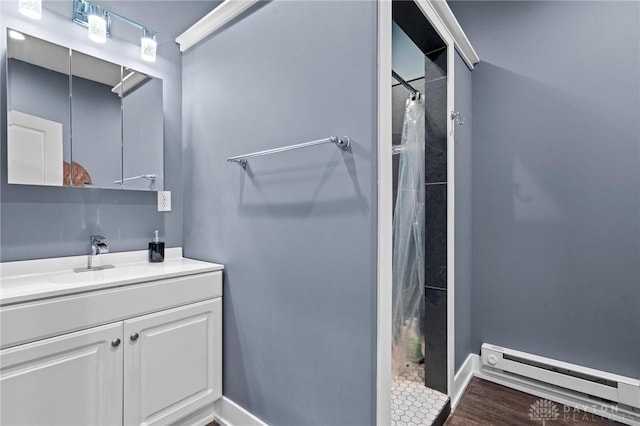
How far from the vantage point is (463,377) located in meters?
1.93

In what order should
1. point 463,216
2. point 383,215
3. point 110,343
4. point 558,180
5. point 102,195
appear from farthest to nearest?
point 463,216 → point 558,180 → point 102,195 → point 110,343 → point 383,215

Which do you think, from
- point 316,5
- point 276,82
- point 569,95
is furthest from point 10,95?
point 569,95

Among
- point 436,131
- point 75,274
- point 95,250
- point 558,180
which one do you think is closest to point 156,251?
point 95,250

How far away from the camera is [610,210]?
171 cm

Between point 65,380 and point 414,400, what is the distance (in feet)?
5.37

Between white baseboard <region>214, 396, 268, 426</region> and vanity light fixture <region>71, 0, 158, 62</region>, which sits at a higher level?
vanity light fixture <region>71, 0, 158, 62</region>

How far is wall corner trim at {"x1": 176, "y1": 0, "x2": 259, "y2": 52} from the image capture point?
154 cm

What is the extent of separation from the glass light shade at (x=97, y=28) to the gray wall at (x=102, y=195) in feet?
0.21

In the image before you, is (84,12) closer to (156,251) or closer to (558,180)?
(156,251)

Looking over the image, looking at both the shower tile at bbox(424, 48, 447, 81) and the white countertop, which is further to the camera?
the shower tile at bbox(424, 48, 447, 81)

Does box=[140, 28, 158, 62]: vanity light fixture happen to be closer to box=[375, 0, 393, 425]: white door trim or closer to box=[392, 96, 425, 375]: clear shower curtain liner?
box=[375, 0, 393, 425]: white door trim

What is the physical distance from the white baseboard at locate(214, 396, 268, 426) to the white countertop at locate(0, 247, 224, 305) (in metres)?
0.73

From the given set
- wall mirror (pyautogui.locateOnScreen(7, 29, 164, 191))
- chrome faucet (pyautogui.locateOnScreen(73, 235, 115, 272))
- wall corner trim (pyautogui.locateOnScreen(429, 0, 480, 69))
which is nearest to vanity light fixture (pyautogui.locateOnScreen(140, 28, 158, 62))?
wall mirror (pyautogui.locateOnScreen(7, 29, 164, 191))

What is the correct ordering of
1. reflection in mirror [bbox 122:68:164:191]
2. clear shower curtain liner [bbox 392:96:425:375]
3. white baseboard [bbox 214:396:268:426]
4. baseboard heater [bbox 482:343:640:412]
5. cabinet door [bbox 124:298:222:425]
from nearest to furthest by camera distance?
cabinet door [bbox 124:298:222:425]
white baseboard [bbox 214:396:268:426]
baseboard heater [bbox 482:343:640:412]
reflection in mirror [bbox 122:68:164:191]
clear shower curtain liner [bbox 392:96:425:375]
